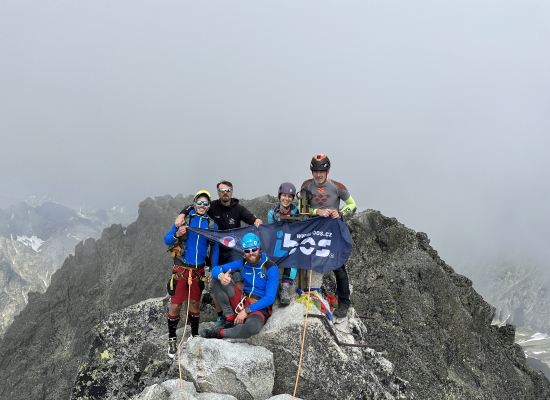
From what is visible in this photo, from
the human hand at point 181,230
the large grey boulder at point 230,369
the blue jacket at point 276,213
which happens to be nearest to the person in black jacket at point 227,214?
the blue jacket at point 276,213

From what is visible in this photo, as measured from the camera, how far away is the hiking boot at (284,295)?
34.9 feet

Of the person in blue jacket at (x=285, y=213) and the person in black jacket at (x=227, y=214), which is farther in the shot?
the person in black jacket at (x=227, y=214)

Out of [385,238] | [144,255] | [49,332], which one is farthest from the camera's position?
[144,255]

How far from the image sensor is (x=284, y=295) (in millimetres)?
10758

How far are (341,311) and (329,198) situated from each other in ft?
13.4

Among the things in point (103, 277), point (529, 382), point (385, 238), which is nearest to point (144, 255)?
point (103, 277)

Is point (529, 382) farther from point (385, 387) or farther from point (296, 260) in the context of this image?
point (296, 260)

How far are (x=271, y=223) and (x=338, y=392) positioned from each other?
19.3 feet

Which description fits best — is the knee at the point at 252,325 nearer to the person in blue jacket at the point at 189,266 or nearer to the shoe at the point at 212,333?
the shoe at the point at 212,333

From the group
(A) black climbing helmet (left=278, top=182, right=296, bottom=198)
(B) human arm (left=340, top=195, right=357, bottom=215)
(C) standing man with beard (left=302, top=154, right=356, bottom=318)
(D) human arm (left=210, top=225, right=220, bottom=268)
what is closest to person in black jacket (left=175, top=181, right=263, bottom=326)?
(D) human arm (left=210, top=225, right=220, bottom=268)

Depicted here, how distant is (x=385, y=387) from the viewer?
1016 cm

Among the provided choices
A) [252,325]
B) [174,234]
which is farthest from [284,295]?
[174,234]

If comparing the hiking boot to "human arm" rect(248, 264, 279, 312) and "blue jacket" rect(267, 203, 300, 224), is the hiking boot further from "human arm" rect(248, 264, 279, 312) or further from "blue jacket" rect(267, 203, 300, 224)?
"blue jacket" rect(267, 203, 300, 224)

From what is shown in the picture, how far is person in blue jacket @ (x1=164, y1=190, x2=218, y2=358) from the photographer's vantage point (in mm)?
10453
